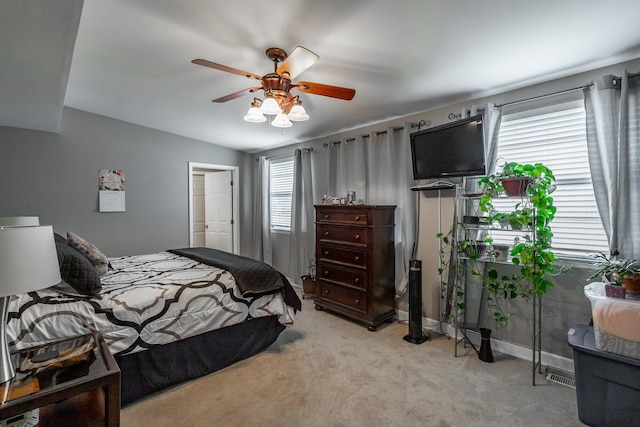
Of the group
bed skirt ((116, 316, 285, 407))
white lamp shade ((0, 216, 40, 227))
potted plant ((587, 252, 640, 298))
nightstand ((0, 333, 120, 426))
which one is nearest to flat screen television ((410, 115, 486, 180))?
potted plant ((587, 252, 640, 298))

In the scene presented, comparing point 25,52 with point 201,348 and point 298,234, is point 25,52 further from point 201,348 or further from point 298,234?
point 298,234

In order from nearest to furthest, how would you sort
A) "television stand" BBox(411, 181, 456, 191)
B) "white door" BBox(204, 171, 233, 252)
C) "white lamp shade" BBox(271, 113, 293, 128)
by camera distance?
"white lamp shade" BBox(271, 113, 293, 128) < "television stand" BBox(411, 181, 456, 191) < "white door" BBox(204, 171, 233, 252)

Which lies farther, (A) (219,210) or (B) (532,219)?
(A) (219,210)

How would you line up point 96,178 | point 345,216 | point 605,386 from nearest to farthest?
point 605,386 < point 345,216 < point 96,178

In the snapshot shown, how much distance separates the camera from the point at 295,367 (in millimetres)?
2412

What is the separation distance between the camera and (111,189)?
412cm

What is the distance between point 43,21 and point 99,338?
1.82 meters

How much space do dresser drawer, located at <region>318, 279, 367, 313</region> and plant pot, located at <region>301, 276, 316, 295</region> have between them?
0.52 meters

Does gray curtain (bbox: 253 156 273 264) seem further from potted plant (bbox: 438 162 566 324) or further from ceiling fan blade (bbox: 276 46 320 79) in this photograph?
potted plant (bbox: 438 162 566 324)

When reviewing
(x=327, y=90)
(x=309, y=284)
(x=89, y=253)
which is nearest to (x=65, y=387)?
(x=89, y=253)

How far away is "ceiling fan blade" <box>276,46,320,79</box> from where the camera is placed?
1753mm

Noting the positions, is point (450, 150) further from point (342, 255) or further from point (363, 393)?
point (363, 393)

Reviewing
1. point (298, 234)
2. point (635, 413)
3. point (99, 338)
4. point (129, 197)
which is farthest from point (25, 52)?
point (635, 413)

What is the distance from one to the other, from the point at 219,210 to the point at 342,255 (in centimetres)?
324
